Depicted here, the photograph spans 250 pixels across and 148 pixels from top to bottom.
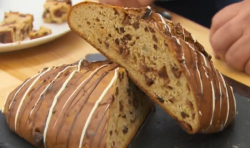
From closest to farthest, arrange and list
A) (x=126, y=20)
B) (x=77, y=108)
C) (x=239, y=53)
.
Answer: (x=77, y=108) < (x=126, y=20) < (x=239, y=53)

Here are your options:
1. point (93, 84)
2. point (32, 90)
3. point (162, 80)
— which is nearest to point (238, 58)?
point (162, 80)

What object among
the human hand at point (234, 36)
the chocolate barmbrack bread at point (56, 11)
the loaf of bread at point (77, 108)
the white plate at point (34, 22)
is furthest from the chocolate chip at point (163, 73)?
the chocolate barmbrack bread at point (56, 11)

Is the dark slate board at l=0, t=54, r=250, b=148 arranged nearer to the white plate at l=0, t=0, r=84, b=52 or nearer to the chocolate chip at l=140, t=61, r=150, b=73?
the chocolate chip at l=140, t=61, r=150, b=73

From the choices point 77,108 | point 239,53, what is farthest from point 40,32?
point 239,53

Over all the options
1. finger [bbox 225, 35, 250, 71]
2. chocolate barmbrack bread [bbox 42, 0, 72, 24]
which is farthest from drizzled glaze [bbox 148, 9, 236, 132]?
chocolate barmbrack bread [bbox 42, 0, 72, 24]

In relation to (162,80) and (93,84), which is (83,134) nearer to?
(93,84)

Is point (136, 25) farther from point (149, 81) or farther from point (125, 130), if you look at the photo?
point (125, 130)
